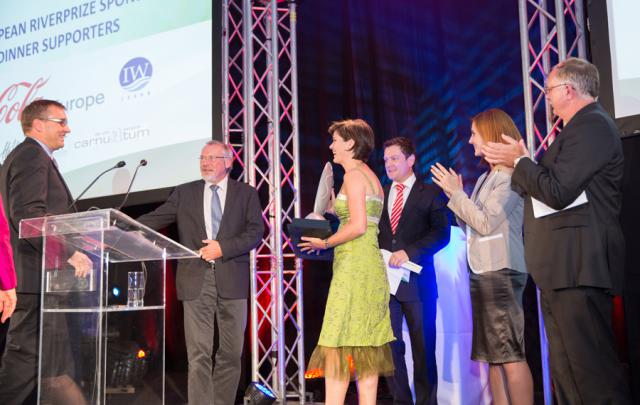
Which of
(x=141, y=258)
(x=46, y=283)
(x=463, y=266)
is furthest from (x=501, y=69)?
(x=46, y=283)

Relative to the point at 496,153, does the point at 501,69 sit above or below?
above

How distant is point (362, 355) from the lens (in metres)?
3.22

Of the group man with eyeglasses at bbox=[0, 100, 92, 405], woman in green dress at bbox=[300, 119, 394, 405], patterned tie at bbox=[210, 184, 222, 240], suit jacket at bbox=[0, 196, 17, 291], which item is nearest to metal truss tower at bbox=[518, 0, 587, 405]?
woman in green dress at bbox=[300, 119, 394, 405]

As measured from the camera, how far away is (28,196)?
10.9ft

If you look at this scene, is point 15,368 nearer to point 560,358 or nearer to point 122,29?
point 560,358

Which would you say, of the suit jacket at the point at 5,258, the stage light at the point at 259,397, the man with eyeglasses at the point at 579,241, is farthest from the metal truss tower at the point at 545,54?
the suit jacket at the point at 5,258

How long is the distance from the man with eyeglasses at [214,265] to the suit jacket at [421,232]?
89 cm

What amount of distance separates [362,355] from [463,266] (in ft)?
4.41

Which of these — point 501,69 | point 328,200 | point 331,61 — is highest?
point 331,61

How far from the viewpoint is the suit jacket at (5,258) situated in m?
2.60

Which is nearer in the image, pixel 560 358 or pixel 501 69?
pixel 560 358

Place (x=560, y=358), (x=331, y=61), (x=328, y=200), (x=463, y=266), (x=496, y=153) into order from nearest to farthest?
(x=560, y=358) → (x=496, y=153) → (x=328, y=200) → (x=463, y=266) → (x=331, y=61)

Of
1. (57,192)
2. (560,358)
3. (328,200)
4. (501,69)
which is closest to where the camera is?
(560,358)

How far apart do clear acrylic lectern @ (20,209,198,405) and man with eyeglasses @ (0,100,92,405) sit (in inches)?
1.3
